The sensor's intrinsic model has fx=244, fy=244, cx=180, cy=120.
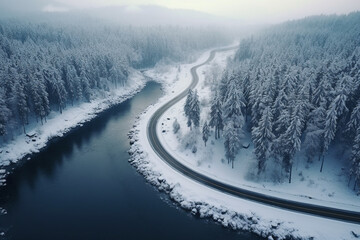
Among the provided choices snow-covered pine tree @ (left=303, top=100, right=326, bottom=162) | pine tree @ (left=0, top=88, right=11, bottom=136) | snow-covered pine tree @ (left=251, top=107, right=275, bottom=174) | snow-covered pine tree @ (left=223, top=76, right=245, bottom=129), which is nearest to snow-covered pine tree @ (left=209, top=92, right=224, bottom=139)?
snow-covered pine tree @ (left=223, top=76, right=245, bottom=129)

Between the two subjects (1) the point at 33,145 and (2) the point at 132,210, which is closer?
(2) the point at 132,210

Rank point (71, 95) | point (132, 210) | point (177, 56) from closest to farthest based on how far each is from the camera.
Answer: point (132, 210), point (71, 95), point (177, 56)

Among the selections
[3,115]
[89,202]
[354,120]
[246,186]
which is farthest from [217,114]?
[3,115]

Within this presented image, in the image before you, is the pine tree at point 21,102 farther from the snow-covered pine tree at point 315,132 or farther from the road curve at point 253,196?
the snow-covered pine tree at point 315,132

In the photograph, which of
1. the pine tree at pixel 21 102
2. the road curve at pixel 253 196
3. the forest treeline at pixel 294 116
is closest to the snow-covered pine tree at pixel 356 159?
the forest treeline at pixel 294 116

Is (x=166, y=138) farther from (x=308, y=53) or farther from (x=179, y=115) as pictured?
(x=308, y=53)

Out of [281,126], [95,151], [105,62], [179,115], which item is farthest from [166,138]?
[105,62]

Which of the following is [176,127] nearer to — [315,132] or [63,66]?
[315,132]
